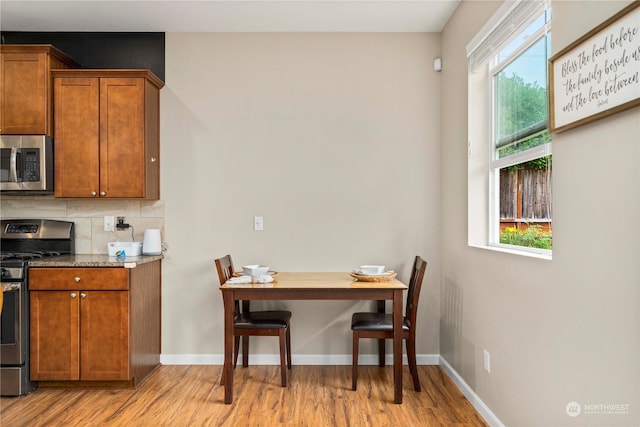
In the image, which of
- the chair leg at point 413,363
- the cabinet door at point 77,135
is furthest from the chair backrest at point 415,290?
the cabinet door at point 77,135

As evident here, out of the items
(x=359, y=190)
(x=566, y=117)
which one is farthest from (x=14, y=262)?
(x=566, y=117)

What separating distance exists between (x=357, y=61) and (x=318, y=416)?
8.71ft

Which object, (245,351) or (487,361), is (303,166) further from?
(487,361)

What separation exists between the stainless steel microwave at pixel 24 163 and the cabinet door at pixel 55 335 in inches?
31.4

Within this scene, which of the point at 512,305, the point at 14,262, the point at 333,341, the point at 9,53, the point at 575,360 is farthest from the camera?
the point at 333,341

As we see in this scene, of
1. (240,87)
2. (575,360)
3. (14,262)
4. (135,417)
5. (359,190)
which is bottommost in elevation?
(135,417)

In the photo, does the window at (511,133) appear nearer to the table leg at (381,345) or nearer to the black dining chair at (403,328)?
the black dining chair at (403,328)

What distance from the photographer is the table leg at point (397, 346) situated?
2.82m

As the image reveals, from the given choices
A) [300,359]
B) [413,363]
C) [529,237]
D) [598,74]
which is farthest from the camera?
[300,359]

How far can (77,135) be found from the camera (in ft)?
10.8

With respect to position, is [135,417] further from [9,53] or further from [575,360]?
[9,53]

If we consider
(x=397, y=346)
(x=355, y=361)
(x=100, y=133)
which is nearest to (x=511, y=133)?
(x=397, y=346)

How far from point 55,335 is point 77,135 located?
143 cm

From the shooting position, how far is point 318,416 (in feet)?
8.63
